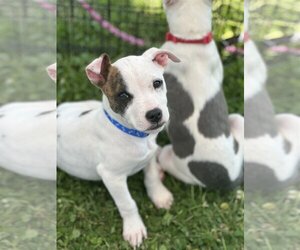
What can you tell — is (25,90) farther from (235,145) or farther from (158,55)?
(235,145)

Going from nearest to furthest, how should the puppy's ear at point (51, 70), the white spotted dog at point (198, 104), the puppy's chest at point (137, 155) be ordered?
the puppy's ear at point (51, 70), the puppy's chest at point (137, 155), the white spotted dog at point (198, 104)

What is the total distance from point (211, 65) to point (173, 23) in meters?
0.35

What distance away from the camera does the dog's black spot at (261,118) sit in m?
3.12

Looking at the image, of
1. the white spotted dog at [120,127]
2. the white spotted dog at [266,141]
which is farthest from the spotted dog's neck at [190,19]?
the white spotted dog at [120,127]

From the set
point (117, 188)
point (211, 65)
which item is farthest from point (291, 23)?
point (117, 188)

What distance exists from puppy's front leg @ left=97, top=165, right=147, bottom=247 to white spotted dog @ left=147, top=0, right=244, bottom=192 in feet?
1.49

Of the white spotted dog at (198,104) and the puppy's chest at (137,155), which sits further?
the white spotted dog at (198,104)

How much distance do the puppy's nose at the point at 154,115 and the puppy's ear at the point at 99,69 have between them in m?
0.29

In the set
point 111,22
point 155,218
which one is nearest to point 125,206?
point 155,218

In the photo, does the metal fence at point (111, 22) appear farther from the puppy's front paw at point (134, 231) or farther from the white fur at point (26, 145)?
the puppy's front paw at point (134, 231)

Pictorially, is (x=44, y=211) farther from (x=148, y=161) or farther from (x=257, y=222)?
(x=257, y=222)

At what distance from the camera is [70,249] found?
3021 mm

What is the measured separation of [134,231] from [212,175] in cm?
58

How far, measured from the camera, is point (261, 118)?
314 cm
